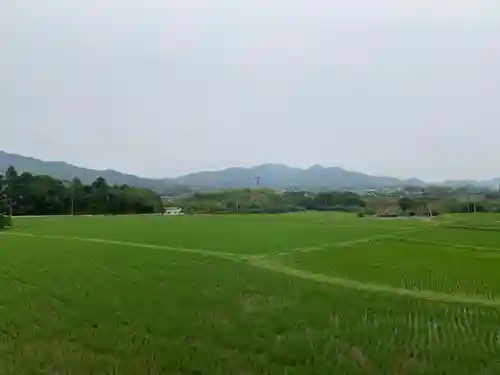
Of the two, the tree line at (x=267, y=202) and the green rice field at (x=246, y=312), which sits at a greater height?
the tree line at (x=267, y=202)

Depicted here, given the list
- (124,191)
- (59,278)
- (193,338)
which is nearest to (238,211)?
(124,191)

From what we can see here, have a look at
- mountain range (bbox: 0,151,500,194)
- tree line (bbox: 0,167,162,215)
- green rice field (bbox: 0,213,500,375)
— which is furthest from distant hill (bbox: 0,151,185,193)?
green rice field (bbox: 0,213,500,375)

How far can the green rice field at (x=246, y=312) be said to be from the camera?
679 centimetres

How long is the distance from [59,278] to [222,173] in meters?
182

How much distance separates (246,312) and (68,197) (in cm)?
5524

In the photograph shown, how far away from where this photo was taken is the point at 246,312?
1009cm

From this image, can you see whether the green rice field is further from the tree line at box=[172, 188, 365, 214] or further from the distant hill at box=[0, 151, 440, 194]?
the distant hill at box=[0, 151, 440, 194]

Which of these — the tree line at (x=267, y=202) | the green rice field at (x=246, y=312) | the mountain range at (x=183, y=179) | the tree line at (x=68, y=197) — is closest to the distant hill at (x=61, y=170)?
the mountain range at (x=183, y=179)

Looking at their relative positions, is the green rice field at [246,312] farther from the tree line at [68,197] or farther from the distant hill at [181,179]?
the distant hill at [181,179]

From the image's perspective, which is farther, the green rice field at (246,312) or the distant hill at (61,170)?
the distant hill at (61,170)

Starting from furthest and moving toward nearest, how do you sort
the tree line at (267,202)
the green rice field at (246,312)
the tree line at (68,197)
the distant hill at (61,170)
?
the distant hill at (61,170) < the tree line at (267,202) < the tree line at (68,197) < the green rice field at (246,312)

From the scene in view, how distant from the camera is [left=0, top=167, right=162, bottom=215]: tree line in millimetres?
59500

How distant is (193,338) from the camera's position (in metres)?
8.02

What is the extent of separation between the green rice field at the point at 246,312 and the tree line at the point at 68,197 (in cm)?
3954
